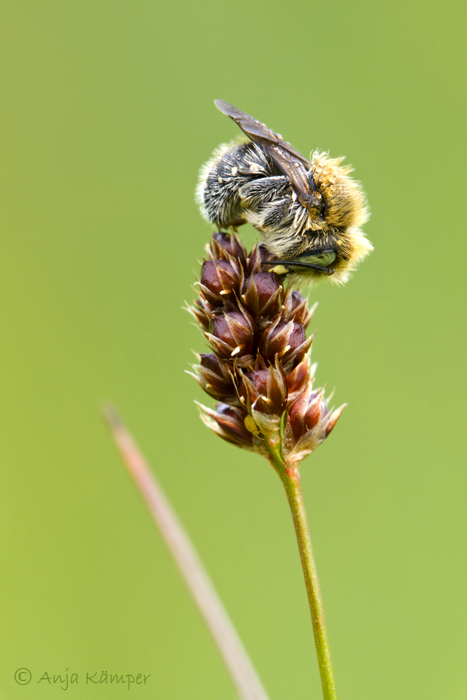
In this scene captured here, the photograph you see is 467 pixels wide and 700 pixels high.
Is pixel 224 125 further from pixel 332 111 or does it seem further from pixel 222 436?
pixel 222 436

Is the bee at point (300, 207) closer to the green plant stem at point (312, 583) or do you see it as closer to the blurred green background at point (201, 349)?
the green plant stem at point (312, 583)

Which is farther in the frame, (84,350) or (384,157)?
(384,157)

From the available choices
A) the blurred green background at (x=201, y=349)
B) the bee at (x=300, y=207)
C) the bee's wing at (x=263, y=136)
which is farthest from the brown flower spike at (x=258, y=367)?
the blurred green background at (x=201, y=349)

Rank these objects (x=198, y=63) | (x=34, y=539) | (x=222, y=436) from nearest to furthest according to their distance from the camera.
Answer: (x=222, y=436), (x=34, y=539), (x=198, y=63)

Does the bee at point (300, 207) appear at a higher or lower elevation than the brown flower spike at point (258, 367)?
higher

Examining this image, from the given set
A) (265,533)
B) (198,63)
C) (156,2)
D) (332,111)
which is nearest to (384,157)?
(332,111)

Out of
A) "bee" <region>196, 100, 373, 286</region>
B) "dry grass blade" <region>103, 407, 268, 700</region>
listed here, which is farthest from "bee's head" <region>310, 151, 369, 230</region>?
"dry grass blade" <region>103, 407, 268, 700</region>
